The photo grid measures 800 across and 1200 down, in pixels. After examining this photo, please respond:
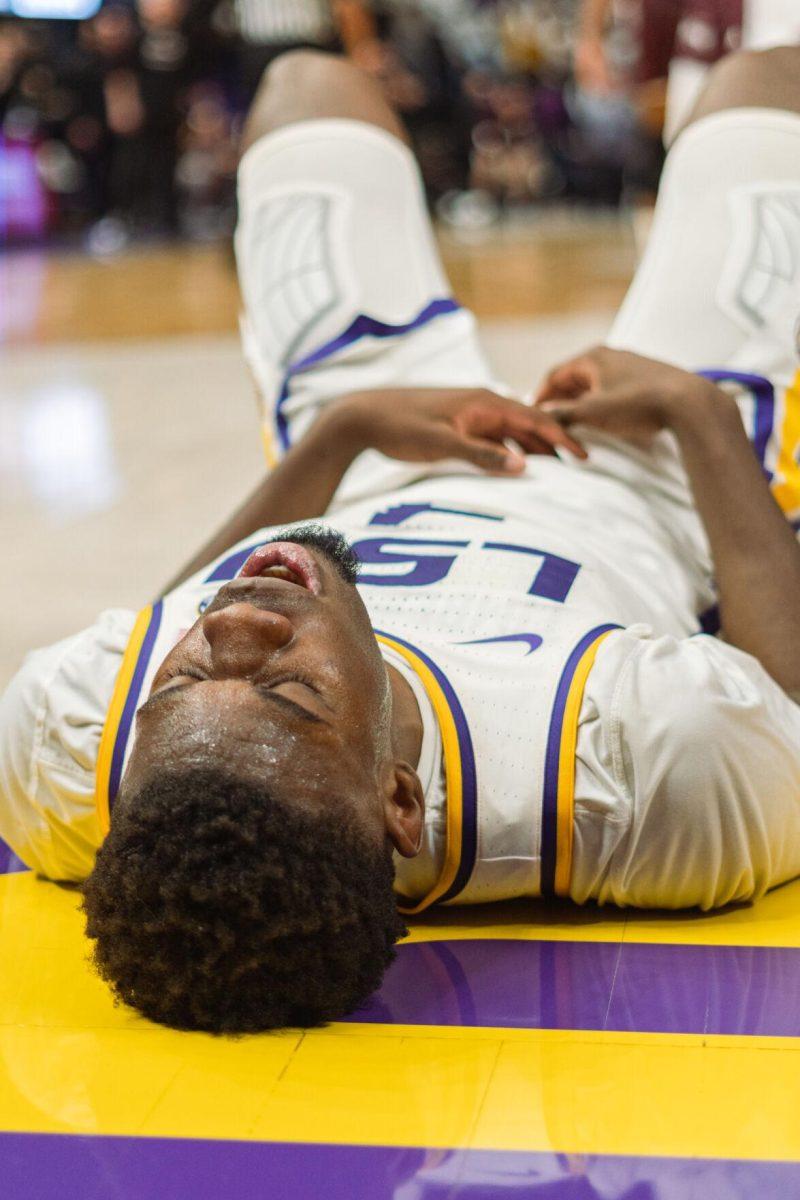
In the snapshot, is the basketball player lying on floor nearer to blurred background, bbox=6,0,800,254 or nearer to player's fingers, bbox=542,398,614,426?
player's fingers, bbox=542,398,614,426

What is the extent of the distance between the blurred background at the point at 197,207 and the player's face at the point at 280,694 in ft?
5.09

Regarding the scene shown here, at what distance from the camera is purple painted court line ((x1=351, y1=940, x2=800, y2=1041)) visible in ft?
5.62

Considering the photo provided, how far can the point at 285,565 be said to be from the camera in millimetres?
1746

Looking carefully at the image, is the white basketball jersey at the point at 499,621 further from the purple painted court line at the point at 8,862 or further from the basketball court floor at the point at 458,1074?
the purple painted court line at the point at 8,862

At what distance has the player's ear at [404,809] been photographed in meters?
1.66

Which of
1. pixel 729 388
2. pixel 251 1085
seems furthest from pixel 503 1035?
pixel 729 388

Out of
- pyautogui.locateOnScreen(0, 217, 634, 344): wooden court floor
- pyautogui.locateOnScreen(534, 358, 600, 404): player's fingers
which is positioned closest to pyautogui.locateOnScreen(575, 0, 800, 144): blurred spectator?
pyautogui.locateOnScreen(0, 217, 634, 344): wooden court floor

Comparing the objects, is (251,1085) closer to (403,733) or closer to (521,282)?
(403,733)

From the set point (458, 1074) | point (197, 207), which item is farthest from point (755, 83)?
point (197, 207)

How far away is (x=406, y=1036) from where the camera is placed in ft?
5.55

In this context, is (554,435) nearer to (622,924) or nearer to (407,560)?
(407,560)

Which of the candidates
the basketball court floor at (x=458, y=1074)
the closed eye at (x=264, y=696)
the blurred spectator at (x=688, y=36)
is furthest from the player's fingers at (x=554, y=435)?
the blurred spectator at (x=688, y=36)

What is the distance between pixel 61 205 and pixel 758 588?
12.0m

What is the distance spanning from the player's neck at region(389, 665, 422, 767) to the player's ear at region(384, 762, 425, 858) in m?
0.04
